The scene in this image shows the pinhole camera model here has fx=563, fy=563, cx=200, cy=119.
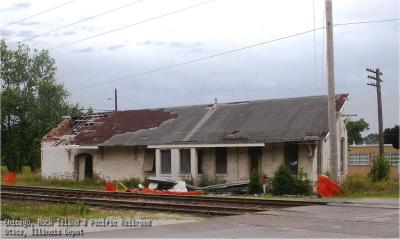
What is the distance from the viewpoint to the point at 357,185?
25250 millimetres

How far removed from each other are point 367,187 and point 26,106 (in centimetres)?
3725

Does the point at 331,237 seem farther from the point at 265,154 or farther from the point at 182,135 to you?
the point at 182,135

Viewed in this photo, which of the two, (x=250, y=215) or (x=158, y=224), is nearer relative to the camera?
(x=158, y=224)

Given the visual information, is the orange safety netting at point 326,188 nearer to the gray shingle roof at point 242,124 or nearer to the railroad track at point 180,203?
A: the railroad track at point 180,203

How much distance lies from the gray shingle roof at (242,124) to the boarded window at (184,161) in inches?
27.0

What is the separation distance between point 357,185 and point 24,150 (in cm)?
3655

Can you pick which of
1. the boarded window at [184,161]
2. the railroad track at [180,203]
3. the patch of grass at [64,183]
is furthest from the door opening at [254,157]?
the patch of grass at [64,183]

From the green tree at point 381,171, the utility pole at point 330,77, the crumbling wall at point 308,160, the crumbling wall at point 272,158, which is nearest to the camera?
the utility pole at point 330,77

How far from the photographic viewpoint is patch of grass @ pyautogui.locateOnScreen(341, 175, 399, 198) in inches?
957

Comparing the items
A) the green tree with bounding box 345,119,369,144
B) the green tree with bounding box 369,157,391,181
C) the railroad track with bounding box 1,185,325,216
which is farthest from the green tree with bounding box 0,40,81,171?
the green tree with bounding box 345,119,369,144

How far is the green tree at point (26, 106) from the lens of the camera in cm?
5272

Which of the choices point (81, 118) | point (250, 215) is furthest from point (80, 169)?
point (250, 215)

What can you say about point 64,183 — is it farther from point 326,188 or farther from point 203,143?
point 326,188

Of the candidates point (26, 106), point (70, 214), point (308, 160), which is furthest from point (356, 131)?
point (70, 214)
